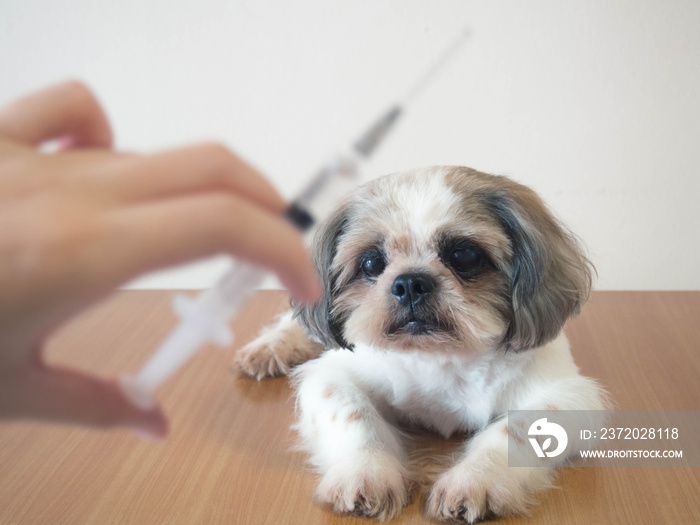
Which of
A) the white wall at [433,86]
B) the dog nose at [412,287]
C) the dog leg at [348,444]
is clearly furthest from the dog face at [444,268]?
the white wall at [433,86]

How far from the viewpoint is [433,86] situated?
8.84ft

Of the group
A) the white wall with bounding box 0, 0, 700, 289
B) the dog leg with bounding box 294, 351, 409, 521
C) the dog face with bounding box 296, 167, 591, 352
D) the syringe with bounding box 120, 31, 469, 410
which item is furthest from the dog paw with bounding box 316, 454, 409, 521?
the white wall with bounding box 0, 0, 700, 289

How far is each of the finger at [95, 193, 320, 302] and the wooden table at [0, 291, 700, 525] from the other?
44cm

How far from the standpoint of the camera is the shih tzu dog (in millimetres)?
1114

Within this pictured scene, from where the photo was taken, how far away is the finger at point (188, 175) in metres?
0.35

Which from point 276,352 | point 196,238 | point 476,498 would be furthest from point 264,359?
point 196,238

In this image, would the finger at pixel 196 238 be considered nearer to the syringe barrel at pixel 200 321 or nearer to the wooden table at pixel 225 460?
the syringe barrel at pixel 200 321

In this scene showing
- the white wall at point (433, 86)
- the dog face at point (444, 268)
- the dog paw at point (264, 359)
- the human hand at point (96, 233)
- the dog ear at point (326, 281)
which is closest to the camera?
the human hand at point (96, 233)

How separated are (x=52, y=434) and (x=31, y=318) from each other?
1081mm

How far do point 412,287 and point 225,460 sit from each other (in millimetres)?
428

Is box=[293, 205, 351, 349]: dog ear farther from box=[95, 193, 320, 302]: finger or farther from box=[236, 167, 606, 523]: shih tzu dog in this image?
box=[95, 193, 320, 302]: finger

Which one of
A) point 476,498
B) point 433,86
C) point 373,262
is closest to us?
point 476,498

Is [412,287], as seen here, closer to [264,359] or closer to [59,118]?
[264,359]

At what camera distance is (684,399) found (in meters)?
1.40
